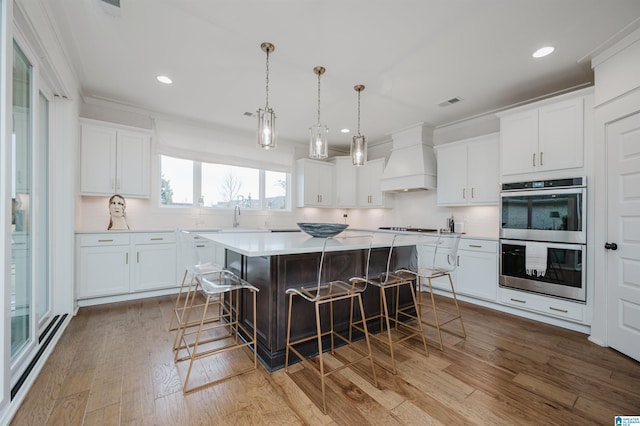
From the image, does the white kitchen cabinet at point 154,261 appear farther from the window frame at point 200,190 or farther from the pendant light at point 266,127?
the pendant light at point 266,127

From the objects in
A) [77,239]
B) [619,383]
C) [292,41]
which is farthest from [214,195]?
[619,383]

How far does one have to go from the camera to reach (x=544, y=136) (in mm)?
3125

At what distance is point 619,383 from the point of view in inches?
77.5

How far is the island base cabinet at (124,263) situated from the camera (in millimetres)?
3381

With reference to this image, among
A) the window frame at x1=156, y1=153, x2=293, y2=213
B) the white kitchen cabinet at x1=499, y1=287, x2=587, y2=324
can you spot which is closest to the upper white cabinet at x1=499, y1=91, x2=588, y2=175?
the white kitchen cabinet at x1=499, y1=287, x2=587, y2=324

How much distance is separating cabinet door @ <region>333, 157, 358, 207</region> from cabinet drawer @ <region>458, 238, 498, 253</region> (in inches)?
97.2

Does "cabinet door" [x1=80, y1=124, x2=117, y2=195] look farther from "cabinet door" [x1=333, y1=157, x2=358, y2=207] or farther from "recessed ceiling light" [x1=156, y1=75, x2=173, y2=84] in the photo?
"cabinet door" [x1=333, y1=157, x2=358, y2=207]

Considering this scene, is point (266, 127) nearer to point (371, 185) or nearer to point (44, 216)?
point (44, 216)

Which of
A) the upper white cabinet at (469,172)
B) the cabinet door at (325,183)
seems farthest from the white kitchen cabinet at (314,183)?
the upper white cabinet at (469,172)

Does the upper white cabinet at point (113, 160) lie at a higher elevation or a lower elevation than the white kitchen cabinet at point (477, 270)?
higher

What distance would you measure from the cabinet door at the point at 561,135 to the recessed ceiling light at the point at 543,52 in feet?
2.18

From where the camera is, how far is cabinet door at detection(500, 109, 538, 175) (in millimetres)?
3209

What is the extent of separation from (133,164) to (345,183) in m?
3.79

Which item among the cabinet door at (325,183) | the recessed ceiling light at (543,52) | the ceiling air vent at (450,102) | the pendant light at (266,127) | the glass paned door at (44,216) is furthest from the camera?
the cabinet door at (325,183)
